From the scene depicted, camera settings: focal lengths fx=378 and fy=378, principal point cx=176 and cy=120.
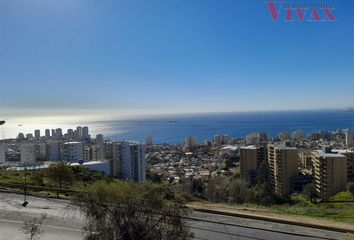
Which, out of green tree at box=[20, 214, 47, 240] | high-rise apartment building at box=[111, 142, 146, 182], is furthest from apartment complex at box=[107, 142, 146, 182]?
green tree at box=[20, 214, 47, 240]

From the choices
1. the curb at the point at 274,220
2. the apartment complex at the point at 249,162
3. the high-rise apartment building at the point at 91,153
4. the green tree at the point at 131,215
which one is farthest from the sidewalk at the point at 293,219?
the high-rise apartment building at the point at 91,153

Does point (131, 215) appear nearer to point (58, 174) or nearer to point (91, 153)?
point (58, 174)

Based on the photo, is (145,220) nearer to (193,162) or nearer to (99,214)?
(99,214)

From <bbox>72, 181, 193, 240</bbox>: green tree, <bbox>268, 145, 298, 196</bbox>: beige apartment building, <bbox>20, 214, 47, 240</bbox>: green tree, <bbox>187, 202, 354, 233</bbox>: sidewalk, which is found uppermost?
<bbox>72, 181, 193, 240</bbox>: green tree

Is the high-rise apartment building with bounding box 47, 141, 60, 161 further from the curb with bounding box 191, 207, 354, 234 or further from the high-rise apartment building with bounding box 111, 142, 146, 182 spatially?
the curb with bounding box 191, 207, 354, 234

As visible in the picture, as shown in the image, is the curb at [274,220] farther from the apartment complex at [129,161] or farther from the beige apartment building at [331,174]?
the apartment complex at [129,161]

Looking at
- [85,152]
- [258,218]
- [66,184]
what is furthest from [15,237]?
[85,152]
